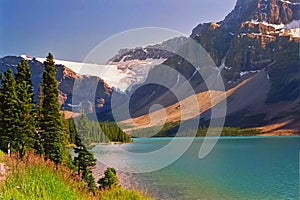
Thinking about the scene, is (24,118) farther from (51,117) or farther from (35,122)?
(51,117)

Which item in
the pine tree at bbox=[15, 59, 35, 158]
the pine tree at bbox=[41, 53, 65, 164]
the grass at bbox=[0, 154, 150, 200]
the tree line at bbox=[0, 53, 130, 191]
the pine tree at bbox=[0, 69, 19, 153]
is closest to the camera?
the grass at bbox=[0, 154, 150, 200]

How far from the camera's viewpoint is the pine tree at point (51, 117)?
35559mm

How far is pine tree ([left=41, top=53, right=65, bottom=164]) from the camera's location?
35.6m

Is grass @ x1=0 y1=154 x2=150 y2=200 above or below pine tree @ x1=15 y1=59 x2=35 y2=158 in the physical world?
below

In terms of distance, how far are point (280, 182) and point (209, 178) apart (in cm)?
956

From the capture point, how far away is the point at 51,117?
36.0 metres

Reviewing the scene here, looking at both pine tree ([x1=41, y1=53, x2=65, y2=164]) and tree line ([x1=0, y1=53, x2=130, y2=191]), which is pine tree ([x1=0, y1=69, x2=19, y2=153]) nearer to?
tree line ([x1=0, y1=53, x2=130, y2=191])

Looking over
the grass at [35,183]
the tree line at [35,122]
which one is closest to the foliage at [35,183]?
the grass at [35,183]

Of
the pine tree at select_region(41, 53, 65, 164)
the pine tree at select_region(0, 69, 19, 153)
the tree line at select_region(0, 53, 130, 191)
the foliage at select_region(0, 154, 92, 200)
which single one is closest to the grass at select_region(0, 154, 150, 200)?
the foliage at select_region(0, 154, 92, 200)

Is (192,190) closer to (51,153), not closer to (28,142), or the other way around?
(51,153)

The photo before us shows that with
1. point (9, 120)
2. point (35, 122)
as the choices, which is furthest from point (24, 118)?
point (35, 122)

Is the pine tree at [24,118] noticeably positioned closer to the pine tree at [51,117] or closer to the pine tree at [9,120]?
the pine tree at [9,120]

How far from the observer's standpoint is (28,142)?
33344 mm

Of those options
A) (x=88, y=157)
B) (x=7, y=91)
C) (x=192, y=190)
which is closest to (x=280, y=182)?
(x=192, y=190)
